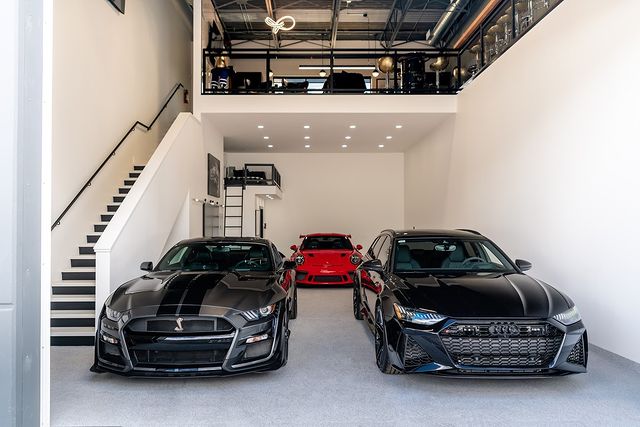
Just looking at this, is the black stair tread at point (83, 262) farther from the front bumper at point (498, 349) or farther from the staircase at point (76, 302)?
the front bumper at point (498, 349)

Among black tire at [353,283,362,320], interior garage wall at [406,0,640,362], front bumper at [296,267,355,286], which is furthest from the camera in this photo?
front bumper at [296,267,355,286]

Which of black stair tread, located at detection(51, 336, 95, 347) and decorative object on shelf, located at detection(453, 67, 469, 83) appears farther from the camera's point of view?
decorative object on shelf, located at detection(453, 67, 469, 83)

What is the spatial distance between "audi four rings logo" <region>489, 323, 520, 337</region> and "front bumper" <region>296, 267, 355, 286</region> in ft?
18.2

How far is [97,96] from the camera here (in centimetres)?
713

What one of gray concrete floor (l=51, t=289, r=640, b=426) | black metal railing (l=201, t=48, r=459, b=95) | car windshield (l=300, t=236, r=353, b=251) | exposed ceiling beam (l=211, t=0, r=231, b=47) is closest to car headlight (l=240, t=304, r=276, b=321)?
gray concrete floor (l=51, t=289, r=640, b=426)

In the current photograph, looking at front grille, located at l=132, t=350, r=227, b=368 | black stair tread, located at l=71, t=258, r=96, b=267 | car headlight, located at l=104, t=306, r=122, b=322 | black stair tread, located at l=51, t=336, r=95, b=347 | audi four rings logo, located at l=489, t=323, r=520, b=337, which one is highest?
black stair tread, located at l=71, t=258, r=96, b=267

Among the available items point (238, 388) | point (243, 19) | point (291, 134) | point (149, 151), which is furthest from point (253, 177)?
point (238, 388)

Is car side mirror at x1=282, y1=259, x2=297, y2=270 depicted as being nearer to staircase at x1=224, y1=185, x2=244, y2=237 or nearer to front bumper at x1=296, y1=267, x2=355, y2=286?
front bumper at x1=296, y1=267, x2=355, y2=286

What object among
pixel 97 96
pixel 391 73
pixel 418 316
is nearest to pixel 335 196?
pixel 391 73

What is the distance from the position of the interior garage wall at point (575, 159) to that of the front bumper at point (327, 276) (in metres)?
2.84

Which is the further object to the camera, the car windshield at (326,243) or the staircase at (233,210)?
the staircase at (233,210)

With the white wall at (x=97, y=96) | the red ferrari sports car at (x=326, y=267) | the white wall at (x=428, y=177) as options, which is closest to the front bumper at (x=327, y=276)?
the red ferrari sports car at (x=326, y=267)

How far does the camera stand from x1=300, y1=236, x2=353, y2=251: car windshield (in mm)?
8992

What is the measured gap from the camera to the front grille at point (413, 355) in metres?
3.12
